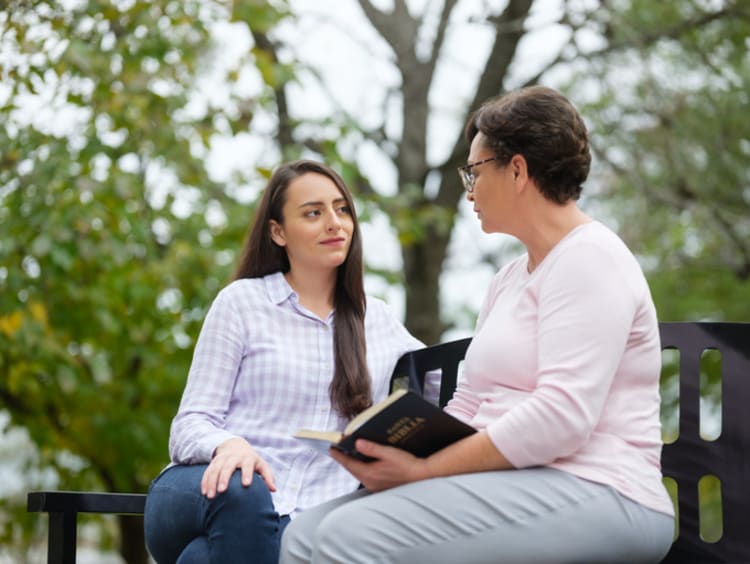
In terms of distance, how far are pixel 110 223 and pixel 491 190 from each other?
3.66 m

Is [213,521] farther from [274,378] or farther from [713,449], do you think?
[713,449]

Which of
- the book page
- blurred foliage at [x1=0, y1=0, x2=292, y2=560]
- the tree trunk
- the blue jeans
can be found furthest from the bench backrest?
the tree trunk

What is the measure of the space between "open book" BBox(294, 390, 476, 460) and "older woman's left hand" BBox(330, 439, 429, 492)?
1 cm

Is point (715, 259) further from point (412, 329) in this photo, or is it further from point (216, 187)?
point (216, 187)

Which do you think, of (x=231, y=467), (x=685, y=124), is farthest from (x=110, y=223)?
(x=685, y=124)

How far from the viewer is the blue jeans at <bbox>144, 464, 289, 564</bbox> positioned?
8.66 feet

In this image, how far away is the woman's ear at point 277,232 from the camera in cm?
337

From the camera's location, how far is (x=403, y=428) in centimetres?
228

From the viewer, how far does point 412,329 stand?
328 inches

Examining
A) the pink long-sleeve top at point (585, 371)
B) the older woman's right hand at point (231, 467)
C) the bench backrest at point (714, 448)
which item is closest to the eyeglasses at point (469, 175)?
the pink long-sleeve top at point (585, 371)

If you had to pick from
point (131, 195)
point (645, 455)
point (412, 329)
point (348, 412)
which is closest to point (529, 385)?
point (645, 455)

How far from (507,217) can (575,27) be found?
5111mm

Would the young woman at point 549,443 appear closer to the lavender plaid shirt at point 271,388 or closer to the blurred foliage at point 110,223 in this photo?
the lavender plaid shirt at point 271,388

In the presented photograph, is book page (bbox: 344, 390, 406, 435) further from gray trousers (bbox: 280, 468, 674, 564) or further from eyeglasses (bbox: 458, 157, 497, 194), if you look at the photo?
eyeglasses (bbox: 458, 157, 497, 194)
